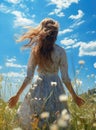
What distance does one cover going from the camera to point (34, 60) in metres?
5.76

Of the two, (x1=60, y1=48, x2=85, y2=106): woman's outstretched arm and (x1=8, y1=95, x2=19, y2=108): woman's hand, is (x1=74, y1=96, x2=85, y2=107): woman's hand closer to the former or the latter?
(x1=60, y1=48, x2=85, y2=106): woman's outstretched arm

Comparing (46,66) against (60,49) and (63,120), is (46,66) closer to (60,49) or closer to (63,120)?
(60,49)

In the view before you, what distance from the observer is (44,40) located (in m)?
5.80

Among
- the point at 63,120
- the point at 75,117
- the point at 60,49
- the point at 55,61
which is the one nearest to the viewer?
the point at 63,120

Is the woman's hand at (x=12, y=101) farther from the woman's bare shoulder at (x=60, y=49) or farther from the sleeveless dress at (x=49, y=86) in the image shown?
the woman's bare shoulder at (x=60, y=49)

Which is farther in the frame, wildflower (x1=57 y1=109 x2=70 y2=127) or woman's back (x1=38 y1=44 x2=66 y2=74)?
woman's back (x1=38 y1=44 x2=66 y2=74)

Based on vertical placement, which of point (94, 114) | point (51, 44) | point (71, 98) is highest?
point (51, 44)

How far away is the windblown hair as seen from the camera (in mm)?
5734

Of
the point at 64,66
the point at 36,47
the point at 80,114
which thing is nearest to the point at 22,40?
the point at 36,47

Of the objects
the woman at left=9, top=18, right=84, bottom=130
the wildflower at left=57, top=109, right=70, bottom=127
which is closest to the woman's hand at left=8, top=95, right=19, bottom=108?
the woman at left=9, top=18, right=84, bottom=130

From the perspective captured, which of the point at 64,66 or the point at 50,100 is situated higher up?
the point at 64,66

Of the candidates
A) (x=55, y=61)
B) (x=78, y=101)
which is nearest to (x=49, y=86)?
(x=55, y=61)

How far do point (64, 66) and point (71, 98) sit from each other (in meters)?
0.57

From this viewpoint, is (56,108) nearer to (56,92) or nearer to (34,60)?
(56,92)
